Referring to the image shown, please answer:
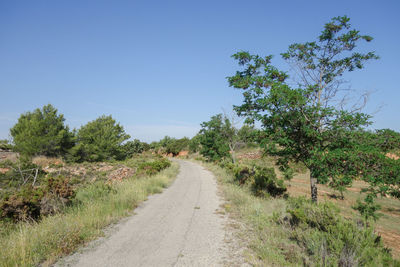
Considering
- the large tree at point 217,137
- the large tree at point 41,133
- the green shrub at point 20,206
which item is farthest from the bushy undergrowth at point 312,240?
the large tree at point 41,133

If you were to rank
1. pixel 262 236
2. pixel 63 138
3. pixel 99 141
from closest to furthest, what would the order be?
pixel 262 236 < pixel 63 138 < pixel 99 141

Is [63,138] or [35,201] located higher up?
[63,138]

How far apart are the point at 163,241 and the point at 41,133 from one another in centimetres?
3012

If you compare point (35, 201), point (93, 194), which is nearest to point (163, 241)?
point (35, 201)

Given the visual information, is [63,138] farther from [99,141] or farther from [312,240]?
[312,240]

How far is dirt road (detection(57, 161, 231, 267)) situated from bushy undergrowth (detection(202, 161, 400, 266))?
95 centimetres

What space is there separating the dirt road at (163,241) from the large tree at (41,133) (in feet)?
85.6

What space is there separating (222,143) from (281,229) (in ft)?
76.7

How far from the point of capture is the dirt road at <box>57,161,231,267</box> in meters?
3.90

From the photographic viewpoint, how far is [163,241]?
4828mm

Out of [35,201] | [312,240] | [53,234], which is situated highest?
[35,201]

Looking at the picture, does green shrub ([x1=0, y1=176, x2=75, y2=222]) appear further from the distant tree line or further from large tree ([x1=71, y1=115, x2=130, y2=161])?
large tree ([x1=71, y1=115, x2=130, y2=161])

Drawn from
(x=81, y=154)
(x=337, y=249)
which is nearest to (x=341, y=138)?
(x=337, y=249)

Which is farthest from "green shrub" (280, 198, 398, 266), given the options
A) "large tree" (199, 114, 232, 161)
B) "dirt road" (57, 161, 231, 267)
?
"large tree" (199, 114, 232, 161)
